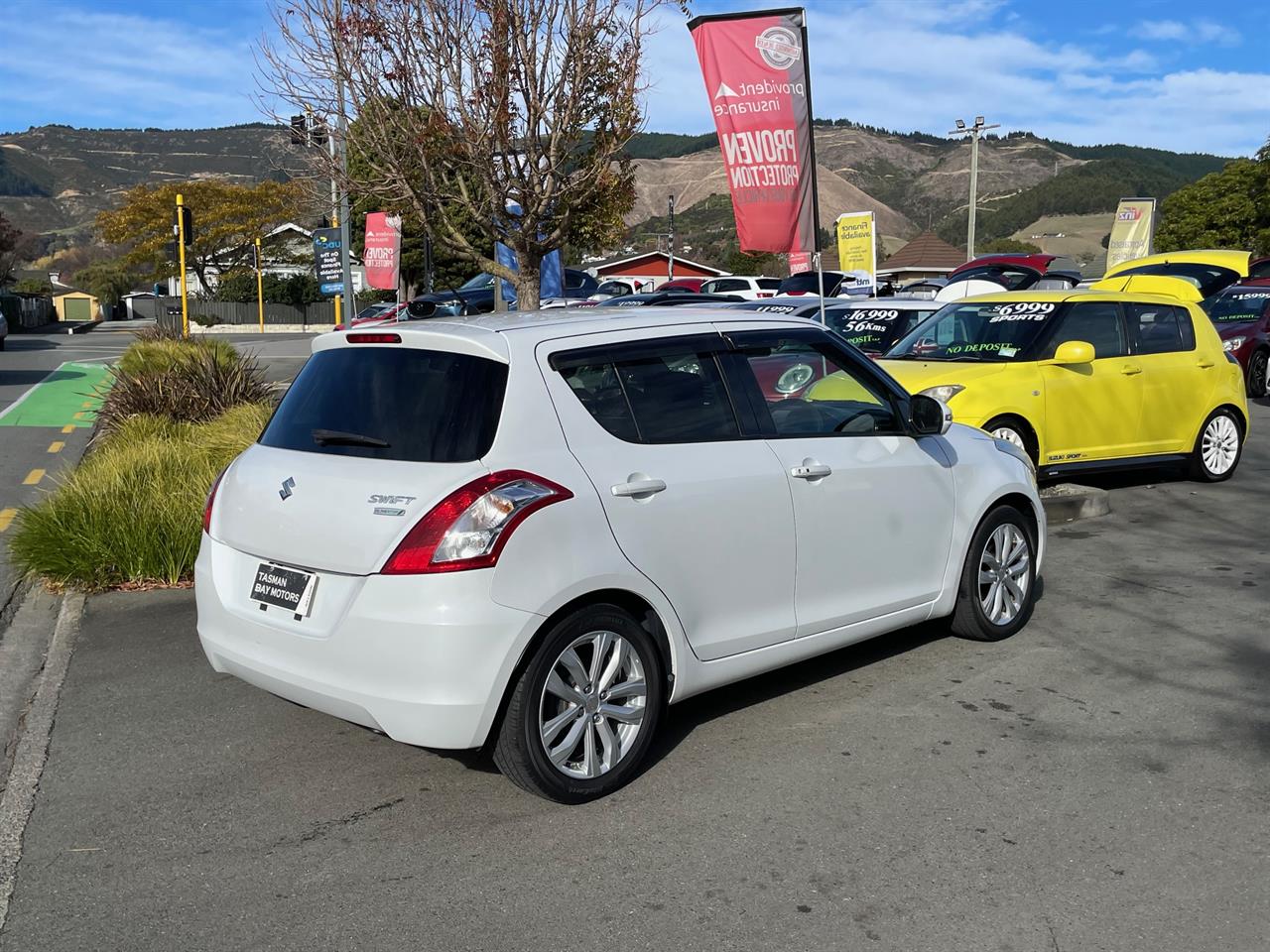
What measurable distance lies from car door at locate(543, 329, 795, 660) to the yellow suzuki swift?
16.0 feet

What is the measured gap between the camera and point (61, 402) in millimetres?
20531

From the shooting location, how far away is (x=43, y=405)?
1983 cm

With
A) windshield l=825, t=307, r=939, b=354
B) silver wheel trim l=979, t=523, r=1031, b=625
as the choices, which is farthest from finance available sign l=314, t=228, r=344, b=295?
silver wheel trim l=979, t=523, r=1031, b=625

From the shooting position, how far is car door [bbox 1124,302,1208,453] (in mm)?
10852

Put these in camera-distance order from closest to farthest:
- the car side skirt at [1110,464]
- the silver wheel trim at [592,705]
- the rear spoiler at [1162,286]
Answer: the silver wheel trim at [592,705], the car side skirt at [1110,464], the rear spoiler at [1162,286]

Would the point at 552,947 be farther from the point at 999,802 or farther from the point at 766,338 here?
the point at 766,338

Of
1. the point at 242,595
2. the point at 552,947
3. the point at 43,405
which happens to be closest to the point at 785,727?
the point at 552,947

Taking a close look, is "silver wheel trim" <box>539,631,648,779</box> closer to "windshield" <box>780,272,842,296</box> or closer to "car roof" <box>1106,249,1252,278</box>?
"car roof" <box>1106,249,1252,278</box>

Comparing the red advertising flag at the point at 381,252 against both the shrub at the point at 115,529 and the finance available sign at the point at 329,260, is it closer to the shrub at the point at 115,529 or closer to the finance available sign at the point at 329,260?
the finance available sign at the point at 329,260

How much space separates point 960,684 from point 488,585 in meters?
2.69

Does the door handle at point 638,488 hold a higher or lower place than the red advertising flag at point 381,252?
lower

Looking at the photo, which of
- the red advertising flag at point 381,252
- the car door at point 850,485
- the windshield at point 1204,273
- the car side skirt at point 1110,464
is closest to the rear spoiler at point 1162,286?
the windshield at point 1204,273

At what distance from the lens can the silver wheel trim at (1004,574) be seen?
642 cm

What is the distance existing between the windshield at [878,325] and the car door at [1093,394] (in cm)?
306
